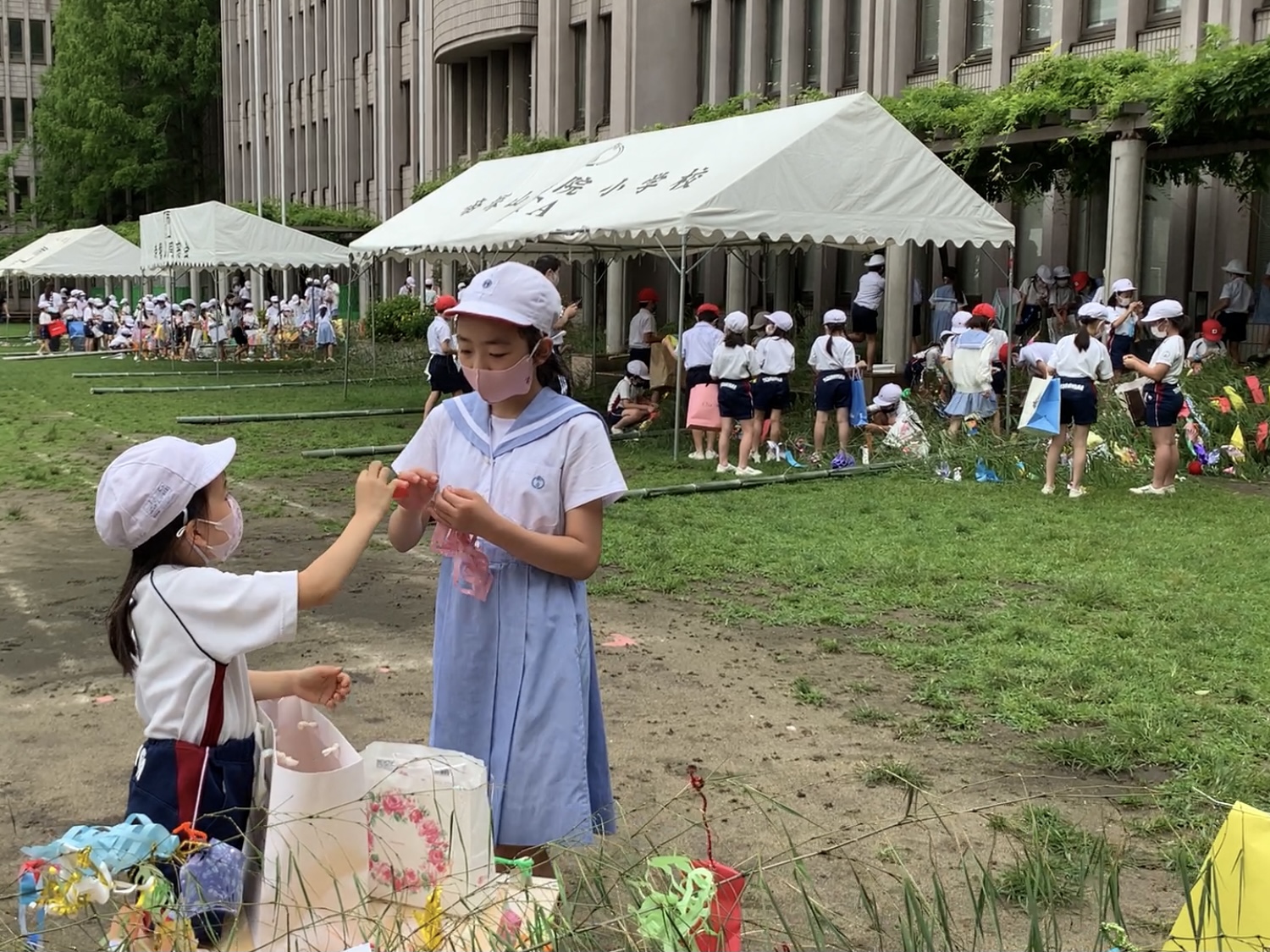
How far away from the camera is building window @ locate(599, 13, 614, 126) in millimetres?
29734

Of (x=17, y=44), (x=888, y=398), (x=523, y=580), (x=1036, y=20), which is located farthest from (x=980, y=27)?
(x=17, y=44)

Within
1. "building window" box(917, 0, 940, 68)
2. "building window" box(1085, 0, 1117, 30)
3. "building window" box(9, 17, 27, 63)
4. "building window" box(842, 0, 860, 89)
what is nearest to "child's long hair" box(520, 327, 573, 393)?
"building window" box(1085, 0, 1117, 30)

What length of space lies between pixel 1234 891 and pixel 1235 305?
647 inches

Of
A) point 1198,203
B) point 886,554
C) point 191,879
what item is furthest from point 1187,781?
point 1198,203

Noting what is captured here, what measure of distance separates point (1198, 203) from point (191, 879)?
19.3 meters

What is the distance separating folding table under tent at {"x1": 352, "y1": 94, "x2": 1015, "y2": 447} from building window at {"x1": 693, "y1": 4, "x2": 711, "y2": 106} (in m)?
12.7

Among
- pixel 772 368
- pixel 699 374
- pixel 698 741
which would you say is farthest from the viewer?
pixel 699 374

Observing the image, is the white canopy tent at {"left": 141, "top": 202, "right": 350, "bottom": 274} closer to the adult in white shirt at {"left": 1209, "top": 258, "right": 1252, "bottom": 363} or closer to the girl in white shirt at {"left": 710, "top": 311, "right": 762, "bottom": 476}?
the girl in white shirt at {"left": 710, "top": 311, "right": 762, "bottom": 476}

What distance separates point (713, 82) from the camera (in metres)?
26.8

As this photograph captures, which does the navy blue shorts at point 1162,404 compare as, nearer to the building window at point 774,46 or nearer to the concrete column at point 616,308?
the building window at point 774,46

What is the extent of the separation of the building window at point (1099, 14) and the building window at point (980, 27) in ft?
5.69

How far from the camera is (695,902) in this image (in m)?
2.24

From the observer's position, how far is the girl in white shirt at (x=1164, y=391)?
10.9m

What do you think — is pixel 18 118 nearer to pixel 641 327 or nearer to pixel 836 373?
pixel 641 327
